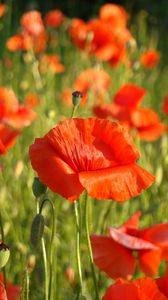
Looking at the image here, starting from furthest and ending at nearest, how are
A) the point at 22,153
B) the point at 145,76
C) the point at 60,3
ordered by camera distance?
the point at 60,3 < the point at 145,76 < the point at 22,153

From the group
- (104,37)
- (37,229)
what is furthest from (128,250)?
(104,37)

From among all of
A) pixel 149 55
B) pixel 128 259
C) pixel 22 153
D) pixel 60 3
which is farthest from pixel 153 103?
pixel 60 3

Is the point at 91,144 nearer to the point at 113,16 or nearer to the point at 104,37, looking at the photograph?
the point at 104,37

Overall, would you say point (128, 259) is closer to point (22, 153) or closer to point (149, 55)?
point (22, 153)

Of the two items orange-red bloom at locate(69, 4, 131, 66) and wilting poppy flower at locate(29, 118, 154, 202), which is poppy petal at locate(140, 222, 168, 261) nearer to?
wilting poppy flower at locate(29, 118, 154, 202)

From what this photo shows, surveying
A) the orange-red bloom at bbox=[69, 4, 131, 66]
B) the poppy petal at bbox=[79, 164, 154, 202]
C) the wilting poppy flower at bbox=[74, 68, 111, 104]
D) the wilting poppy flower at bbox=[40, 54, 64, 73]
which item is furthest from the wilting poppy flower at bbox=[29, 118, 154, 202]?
the wilting poppy flower at bbox=[40, 54, 64, 73]

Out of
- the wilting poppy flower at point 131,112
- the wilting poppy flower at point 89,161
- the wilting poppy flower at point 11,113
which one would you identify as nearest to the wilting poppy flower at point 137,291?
the wilting poppy flower at point 89,161
